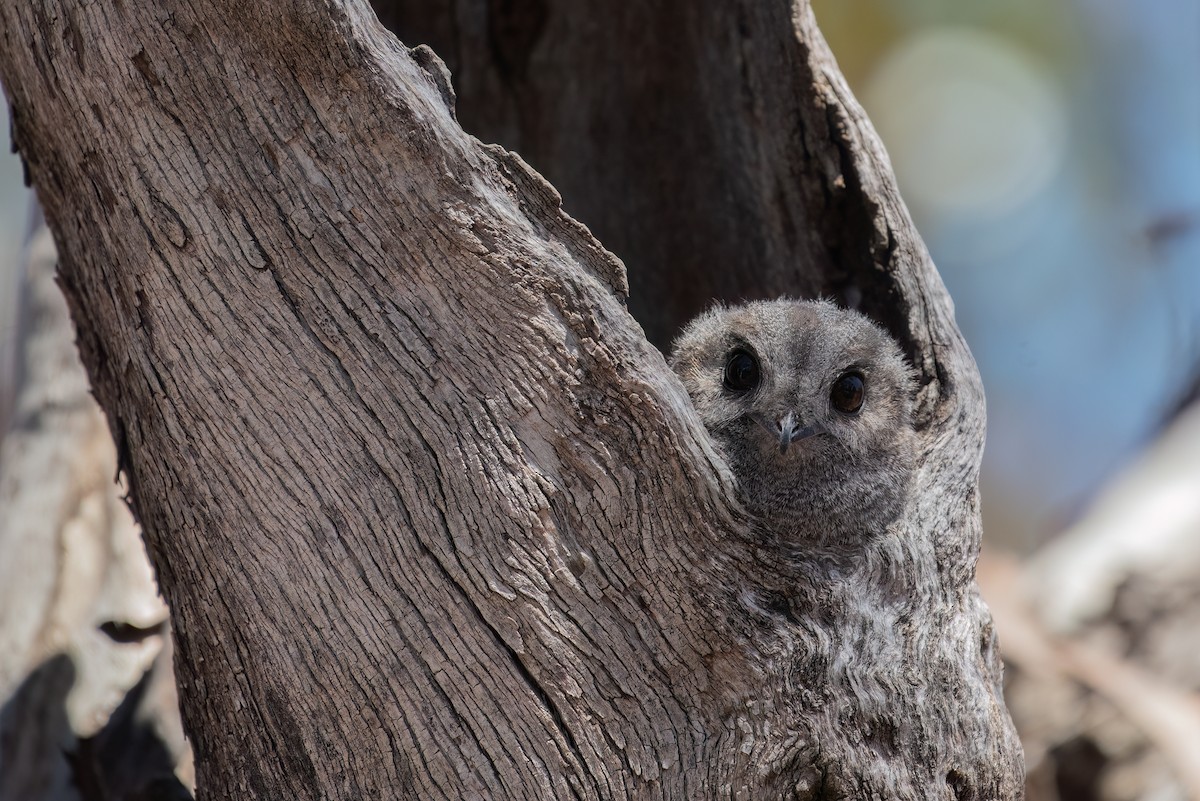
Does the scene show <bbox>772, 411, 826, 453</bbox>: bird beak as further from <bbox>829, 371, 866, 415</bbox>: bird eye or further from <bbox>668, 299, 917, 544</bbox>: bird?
<bbox>829, 371, 866, 415</bbox>: bird eye

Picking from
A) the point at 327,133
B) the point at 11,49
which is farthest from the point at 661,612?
the point at 11,49

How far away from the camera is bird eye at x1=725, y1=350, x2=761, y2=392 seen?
344 centimetres

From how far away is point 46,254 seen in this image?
5.52 m

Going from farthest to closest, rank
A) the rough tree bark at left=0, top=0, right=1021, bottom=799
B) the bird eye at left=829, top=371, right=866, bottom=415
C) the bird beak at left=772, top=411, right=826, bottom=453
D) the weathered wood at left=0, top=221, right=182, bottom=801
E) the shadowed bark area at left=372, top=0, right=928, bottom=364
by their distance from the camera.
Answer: the weathered wood at left=0, top=221, right=182, bottom=801, the shadowed bark area at left=372, top=0, right=928, bottom=364, the bird eye at left=829, top=371, right=866, bottom=415, the bird beak at left=772, top=411, right=826, bottom=453, the rough tree bark at left=0, top=0, right=1021, bottom=799

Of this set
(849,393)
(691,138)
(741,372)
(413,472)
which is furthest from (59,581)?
(849,393)

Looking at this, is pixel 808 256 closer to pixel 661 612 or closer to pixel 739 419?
pixel 739 419

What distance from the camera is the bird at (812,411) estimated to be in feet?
10.4

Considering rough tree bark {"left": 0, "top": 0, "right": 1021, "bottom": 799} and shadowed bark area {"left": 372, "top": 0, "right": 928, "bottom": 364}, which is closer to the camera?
rough tree bark {"left": 0, "top": 0, "right": 1021, "bottom": 799}

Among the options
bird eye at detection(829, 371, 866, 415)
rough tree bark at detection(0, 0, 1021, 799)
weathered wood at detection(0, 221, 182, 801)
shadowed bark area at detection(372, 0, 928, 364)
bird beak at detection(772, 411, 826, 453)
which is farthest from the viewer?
weathered wood at detection(0, 221, 182, 801)

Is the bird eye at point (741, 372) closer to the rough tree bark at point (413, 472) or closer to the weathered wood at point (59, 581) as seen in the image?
the rough tree bark at point (413, 472)

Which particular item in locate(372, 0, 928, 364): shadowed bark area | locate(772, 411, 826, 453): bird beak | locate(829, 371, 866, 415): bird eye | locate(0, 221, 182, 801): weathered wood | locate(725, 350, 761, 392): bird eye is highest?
locate(372, 0, 928, 364): shadowed bark area

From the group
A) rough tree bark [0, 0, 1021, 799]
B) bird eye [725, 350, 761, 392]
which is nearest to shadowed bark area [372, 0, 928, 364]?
bird eye [725, 350, 761, 392]

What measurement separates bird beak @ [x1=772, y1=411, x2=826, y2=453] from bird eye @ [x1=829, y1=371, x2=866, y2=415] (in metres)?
0.22

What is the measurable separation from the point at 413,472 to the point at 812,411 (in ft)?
4.24
